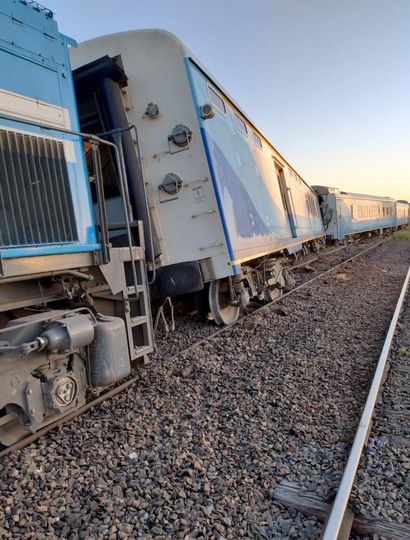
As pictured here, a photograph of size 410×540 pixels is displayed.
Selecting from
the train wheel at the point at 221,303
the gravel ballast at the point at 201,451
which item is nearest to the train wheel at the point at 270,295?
the train wheel at the point at 221,303

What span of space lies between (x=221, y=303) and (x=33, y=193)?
3869 millimetres

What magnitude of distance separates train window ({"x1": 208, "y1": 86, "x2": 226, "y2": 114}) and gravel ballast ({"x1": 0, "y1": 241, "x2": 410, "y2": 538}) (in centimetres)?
336

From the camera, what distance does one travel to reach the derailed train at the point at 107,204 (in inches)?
115

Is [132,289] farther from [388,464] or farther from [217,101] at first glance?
[217,101]

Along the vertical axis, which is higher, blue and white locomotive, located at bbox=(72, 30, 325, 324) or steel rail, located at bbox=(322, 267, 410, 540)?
blue and white locomotive, located at bbox=(72, 30, 325, 324)

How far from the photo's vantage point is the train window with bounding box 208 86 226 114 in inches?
220

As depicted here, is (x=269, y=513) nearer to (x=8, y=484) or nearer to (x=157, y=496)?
(x=157, y=496)

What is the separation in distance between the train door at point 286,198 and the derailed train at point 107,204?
1.34m

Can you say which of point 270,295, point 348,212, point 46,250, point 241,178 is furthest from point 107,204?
point 348,212

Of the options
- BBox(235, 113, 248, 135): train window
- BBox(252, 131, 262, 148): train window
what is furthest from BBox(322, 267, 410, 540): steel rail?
BBox(252, 131, 262, 148): train window

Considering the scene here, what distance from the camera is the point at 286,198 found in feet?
32.8

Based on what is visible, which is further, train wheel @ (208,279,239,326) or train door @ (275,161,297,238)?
train door @ (275,161,297,238)

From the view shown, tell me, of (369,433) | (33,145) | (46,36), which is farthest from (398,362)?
Result: (46,36)

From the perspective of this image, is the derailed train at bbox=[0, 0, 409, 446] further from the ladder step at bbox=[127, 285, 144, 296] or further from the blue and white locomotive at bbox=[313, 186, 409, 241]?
the blue and white locomotive at bbox=[313, 186, 409, 241]
